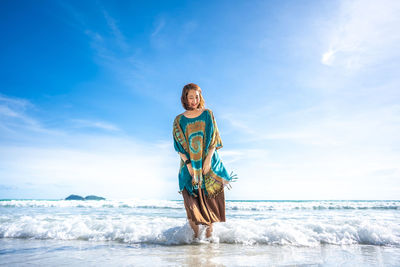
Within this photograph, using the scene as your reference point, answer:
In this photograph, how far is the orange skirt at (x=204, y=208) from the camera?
340cm

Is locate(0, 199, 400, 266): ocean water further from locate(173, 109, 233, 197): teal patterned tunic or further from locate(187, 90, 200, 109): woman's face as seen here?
locate(187, 90, 200, 109): woman's face

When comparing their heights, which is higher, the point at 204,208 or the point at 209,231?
the point at 204,208

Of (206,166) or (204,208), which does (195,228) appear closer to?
(204,208)

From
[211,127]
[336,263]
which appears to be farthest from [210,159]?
[336,263]

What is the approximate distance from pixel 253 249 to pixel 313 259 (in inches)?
31.6

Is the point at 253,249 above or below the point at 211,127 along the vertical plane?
below

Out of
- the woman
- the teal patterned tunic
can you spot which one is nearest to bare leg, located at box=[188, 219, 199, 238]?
the woman

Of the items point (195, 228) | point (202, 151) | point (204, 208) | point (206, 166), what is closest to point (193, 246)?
point (195, 228)

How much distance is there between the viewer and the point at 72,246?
3662mm

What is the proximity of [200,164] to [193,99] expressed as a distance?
0.89 metres

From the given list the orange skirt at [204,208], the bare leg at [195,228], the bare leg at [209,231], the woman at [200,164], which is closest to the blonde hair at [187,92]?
the woman at [200,164]

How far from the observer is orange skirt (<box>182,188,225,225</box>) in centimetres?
340

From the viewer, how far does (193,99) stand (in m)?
3.55

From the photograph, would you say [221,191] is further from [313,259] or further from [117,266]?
[117,266]
